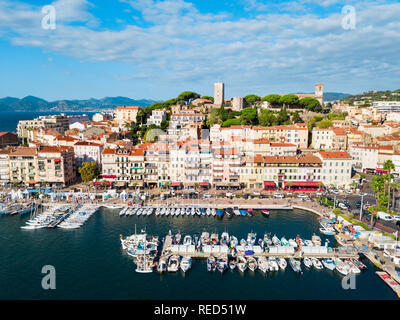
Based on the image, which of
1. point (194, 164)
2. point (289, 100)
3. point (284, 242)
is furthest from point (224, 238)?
point (289, 100)

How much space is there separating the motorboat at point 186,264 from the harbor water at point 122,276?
0.47 meters

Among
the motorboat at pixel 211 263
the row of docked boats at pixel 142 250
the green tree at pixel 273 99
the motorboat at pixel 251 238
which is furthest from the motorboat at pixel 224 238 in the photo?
the green tree at pixel 273 99

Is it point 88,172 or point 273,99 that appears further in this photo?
point 273,99

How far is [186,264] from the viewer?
93.5 feet

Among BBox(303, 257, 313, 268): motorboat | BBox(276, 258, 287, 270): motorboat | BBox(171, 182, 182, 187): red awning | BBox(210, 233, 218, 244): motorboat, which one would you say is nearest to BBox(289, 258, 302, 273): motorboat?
BBox(276, 258, 287, 270): motorboat

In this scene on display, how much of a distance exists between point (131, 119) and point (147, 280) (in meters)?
79.8

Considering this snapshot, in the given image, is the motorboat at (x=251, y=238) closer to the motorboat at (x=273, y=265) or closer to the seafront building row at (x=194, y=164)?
the motorboat at (x=273, y=265)

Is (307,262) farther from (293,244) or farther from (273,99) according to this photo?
(273,99)

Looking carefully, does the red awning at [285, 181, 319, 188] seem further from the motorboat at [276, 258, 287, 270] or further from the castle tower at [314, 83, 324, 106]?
the castle tower at [314, 83, 324, 106]

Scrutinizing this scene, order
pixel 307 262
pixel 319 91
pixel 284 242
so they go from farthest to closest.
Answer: pixel 319 91 < pixel 284 242 < pixel 307 262

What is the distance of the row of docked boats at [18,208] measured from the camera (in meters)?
42.8

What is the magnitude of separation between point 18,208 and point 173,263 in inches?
1123

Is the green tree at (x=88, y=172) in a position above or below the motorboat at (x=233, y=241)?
above

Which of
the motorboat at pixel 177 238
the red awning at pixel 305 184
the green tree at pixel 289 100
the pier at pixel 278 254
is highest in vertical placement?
the green tree at pixel 289 100
